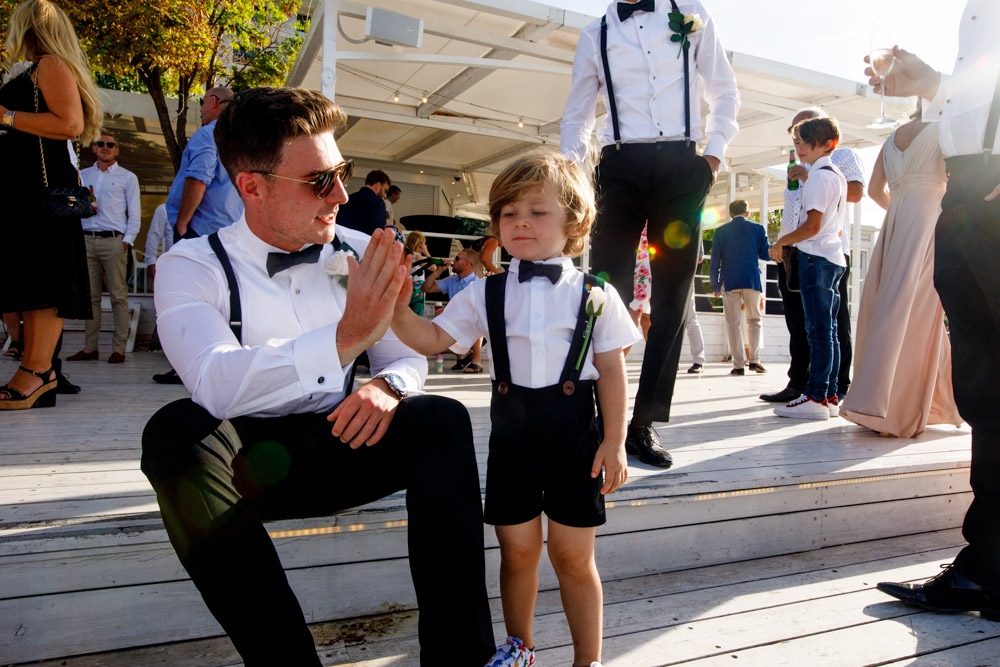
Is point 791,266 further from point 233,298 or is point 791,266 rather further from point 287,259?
point 233,298

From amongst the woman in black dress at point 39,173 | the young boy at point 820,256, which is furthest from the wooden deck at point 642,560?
the young boy at point 820,256

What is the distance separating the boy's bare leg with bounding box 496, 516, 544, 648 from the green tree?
929cm

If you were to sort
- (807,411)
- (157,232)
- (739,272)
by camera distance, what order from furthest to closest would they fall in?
(157,232) → (739,272) → (807,411)

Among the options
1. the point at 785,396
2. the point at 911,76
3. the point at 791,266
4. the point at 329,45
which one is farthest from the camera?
the point at 329,45

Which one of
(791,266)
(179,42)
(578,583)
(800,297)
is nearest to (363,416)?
(578,583)

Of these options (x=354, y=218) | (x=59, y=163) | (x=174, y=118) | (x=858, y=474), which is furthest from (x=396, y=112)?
(x=858, y=474)

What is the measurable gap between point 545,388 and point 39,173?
2729mm

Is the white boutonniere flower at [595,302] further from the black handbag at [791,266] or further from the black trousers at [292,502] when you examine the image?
the black handbag at [791,266]

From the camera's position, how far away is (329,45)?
6031 mm

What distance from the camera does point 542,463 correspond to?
5.22 ft

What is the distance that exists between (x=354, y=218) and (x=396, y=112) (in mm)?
5367

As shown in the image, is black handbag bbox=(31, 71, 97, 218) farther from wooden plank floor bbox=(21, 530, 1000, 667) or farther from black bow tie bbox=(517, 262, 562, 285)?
black bow tie bbox=(517, 262, 562, 285)

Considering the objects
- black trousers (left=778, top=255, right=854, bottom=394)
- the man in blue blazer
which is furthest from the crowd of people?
the man in blue blazer

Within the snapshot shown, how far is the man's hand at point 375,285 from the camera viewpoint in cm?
130
